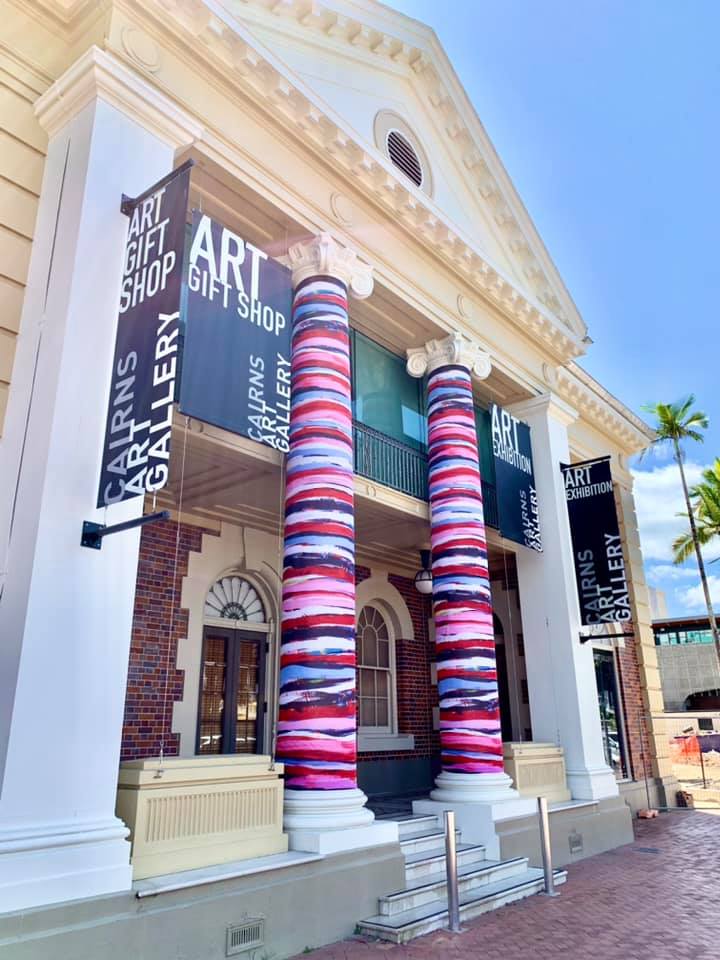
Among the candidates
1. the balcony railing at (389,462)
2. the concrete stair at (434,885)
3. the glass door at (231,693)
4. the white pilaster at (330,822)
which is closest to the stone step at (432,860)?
the concrete stair at (434,885)

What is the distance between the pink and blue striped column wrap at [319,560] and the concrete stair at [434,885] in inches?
45.2

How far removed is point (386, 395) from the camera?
424 inches

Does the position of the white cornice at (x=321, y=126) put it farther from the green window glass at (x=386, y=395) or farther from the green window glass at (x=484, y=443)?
the green window glass at (x=484, y=443)

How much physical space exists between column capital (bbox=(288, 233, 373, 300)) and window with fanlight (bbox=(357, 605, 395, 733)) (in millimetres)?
6456

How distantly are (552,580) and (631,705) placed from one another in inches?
193

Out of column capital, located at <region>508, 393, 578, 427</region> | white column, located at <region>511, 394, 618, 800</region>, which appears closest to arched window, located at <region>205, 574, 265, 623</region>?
white column, located at <region>511, 394, 618, 800</region>

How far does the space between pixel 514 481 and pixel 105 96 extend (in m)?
8.07

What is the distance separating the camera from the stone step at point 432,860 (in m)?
7.51

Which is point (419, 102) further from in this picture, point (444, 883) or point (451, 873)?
point (444, 883)

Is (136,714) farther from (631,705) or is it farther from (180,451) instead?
(631,705)

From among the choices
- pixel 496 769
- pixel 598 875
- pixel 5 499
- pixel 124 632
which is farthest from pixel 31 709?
pixel 598 875

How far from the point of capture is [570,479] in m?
12.8

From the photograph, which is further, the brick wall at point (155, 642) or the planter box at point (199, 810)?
the brick wall at point (155, 642)

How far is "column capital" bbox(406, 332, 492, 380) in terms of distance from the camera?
1078cm
